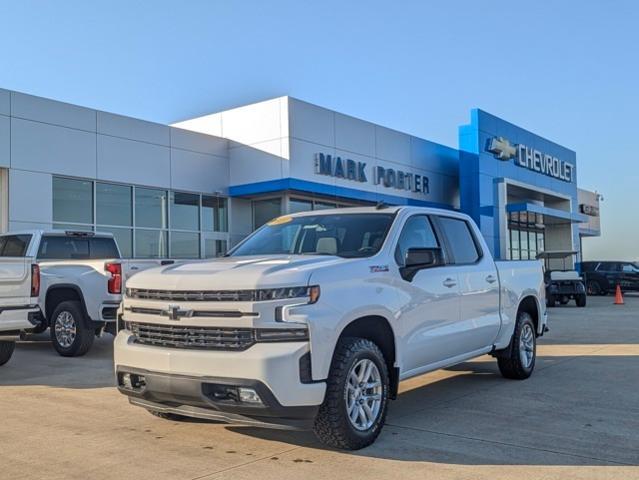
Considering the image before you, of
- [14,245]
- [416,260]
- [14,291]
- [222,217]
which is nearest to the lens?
[416,260]

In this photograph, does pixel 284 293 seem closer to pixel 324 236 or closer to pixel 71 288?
pixel 324 236

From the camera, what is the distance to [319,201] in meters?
23.2

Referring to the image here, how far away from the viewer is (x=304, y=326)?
466 centimetres

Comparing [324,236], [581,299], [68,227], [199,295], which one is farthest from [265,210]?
[199,295]

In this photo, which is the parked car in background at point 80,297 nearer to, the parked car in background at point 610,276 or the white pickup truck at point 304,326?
the white pickup truck at point 304,326

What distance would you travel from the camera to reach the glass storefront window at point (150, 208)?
1914 centimetres

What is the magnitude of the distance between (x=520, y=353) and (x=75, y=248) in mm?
7944

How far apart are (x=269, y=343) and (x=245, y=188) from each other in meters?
17.0

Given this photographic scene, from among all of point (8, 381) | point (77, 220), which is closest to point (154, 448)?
point (8, 381)

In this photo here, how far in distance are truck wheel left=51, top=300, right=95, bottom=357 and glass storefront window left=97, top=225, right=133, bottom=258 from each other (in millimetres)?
7999

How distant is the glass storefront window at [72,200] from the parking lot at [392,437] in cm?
923

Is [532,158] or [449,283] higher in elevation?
[532,158]

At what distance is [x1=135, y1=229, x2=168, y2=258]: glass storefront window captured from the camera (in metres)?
19.1

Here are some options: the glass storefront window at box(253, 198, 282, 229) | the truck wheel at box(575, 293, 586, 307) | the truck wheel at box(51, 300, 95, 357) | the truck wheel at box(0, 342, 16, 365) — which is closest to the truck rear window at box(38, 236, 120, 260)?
the truck wheel at box(51, 300, 95, 357)
